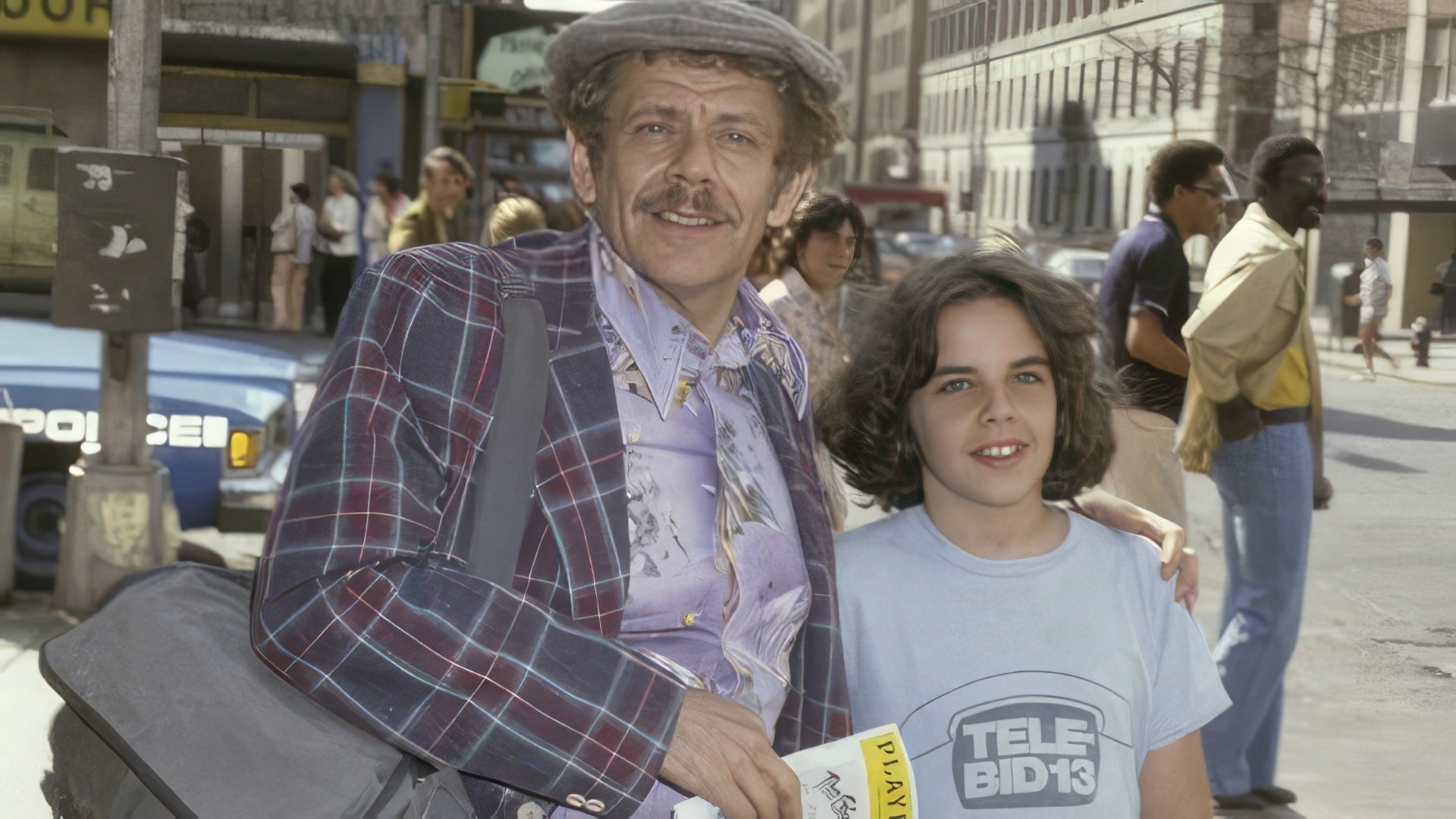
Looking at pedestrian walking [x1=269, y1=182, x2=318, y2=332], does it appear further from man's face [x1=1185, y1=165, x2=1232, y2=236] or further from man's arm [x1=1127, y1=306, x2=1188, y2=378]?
man's face [x1=1185, y1=165, x2=1232, y2=236]

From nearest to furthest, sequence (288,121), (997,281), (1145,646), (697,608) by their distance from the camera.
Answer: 1. (697,608)
2. (1145,646)
3. (997,281)
4. (288,121)

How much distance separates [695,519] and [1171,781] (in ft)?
2.64

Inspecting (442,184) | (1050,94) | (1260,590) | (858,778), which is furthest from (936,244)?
(442,184)

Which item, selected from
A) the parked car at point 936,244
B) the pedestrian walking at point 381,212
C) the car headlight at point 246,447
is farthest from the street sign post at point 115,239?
the parked car at point 936,244

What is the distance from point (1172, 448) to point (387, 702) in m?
3.10

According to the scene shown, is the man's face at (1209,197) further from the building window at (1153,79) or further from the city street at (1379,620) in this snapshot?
the city street at (1379,620)

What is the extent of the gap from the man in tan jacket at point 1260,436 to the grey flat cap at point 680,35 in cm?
222

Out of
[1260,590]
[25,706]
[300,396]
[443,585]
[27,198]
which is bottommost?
[25,706]

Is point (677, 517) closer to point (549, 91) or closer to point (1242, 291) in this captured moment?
point (549, 91)

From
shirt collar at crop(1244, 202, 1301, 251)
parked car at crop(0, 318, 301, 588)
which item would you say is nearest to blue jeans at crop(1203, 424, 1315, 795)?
shirt collar at crop(1244, 202, 1301, 251)

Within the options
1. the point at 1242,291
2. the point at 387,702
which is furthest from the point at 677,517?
the point at 1242,291

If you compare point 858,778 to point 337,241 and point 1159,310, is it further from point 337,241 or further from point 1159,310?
point 337,241

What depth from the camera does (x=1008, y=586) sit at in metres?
2.16

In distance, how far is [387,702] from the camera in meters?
1.43
